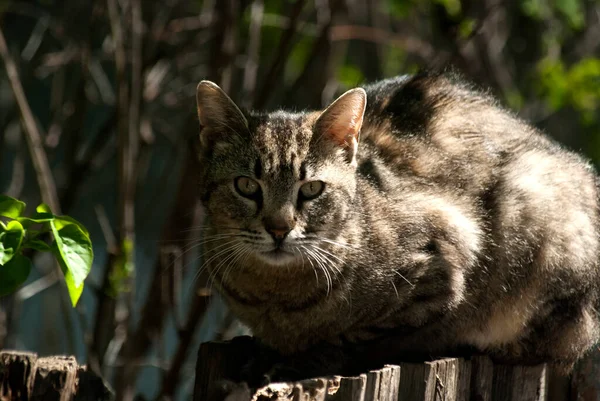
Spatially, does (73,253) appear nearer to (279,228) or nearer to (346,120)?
(279,228)

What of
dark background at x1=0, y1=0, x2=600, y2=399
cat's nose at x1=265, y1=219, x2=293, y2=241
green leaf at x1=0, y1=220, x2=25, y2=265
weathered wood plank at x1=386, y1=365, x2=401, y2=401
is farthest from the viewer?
dark background at x1=0, y1=0, x2=600, y2=399

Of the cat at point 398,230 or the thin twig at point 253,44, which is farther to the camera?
the thin twig at point 253,44

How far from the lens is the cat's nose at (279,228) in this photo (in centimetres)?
321

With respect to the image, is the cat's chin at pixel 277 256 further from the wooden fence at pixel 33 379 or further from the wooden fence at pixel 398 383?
the wooden fence at pixel 33 379

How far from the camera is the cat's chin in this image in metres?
3.24

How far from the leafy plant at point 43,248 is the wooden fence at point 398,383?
1.80ft

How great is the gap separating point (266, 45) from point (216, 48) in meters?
1.14

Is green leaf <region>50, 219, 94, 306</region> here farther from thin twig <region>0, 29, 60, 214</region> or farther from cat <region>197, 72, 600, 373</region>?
thin twig <region>0, 29, 60, 214</region>

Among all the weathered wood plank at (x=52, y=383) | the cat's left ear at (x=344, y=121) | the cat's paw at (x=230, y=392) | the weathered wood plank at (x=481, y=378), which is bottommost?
the weathered wood plank at (x=52, y=383)

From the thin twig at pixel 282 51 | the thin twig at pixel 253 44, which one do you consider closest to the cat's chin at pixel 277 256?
the thin twig at pixel 282 51

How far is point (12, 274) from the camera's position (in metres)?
2.42

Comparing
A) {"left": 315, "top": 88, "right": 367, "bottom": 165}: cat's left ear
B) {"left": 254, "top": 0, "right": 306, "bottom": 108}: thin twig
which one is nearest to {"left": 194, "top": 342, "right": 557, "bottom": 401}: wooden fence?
{"left": 315, "top": 88, "right": 367, "bottom": 165}: cat's left ear

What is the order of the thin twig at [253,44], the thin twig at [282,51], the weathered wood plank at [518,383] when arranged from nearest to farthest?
the weathered wood plank at [518,383], the thin twig at [282,51], the thin twig at [253,44]

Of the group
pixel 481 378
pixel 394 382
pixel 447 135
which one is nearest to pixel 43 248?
pixel 394 382
